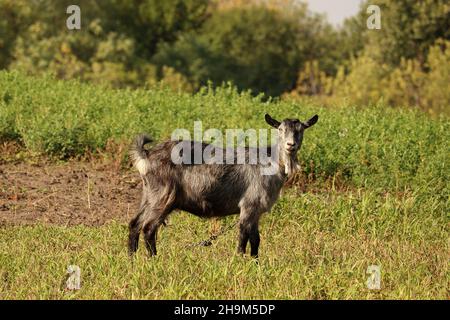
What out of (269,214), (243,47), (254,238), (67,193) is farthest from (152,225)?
(243,47)

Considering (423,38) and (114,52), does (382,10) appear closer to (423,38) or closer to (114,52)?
(423,38)

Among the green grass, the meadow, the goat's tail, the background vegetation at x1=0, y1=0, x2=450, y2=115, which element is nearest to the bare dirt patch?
the meadow

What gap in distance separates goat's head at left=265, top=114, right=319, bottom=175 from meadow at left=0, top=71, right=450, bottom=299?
103cm

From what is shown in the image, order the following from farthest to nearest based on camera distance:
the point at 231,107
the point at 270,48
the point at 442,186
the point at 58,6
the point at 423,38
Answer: the point at 270,48 → the point at 58,6 → the point at 423,38 → the point at 231,107 → the point at 442,186

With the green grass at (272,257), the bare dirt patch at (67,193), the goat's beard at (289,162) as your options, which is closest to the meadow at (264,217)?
the green grass at (272,257)

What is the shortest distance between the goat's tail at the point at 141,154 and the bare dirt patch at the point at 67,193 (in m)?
2.56

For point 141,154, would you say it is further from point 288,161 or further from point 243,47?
point 243,47

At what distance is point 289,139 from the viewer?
926 cm

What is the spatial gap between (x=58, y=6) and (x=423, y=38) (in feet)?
70.3

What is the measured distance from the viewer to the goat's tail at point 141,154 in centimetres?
968

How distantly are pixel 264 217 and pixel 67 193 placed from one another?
128 inches

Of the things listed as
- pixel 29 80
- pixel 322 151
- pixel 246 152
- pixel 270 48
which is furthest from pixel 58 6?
pixel 246 152

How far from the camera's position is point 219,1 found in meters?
71.4

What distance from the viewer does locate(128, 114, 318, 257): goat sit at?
960 centimetres
